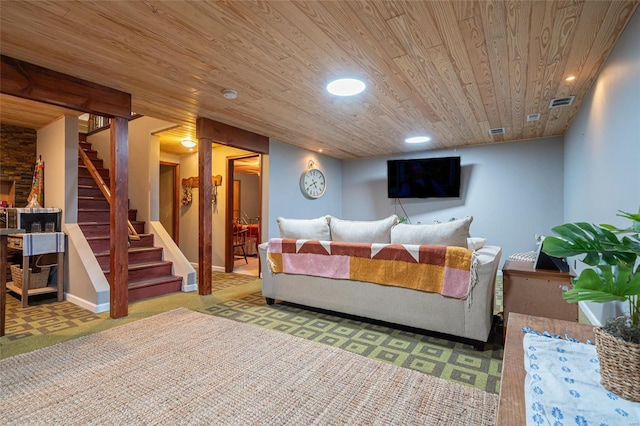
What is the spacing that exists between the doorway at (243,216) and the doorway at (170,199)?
1.16 metres

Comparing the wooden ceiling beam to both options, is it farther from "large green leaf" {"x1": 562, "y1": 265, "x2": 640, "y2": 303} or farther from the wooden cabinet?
the wooden cabinet

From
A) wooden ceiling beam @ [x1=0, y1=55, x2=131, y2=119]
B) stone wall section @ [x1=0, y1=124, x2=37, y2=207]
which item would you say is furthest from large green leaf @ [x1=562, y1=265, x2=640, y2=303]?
stone wall section @ [x1=0, y1=124, x2=37, y2=207]

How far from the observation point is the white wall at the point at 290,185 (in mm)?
4793

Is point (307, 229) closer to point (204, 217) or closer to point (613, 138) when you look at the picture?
point (204, 217)

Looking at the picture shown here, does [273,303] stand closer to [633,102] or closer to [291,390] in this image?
[291,390]

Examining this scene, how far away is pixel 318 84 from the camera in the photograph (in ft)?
8.80

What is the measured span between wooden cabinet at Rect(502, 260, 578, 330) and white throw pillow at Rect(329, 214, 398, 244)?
945 millimetres

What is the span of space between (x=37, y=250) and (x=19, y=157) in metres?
1.91

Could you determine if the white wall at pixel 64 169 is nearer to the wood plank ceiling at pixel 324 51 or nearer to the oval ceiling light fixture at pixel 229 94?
the wood plank ceiling at pixel 324 51

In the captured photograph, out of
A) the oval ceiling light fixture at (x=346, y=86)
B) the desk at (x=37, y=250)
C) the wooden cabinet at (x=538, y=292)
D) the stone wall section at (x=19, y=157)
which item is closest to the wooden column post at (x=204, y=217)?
the desk at (x=37, y=250)

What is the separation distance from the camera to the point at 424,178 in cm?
552

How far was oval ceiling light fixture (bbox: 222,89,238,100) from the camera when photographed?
9.37 feet

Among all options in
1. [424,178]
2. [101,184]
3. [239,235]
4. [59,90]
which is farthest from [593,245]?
[239,235]

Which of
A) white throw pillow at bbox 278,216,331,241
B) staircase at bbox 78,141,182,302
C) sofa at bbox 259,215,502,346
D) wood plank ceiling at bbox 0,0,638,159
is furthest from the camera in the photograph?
staircase at bbox 78,141,182,302
